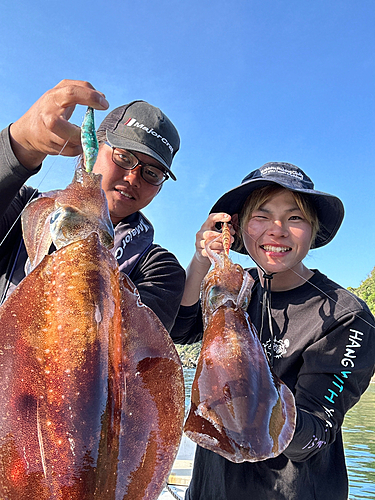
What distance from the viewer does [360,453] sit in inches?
682

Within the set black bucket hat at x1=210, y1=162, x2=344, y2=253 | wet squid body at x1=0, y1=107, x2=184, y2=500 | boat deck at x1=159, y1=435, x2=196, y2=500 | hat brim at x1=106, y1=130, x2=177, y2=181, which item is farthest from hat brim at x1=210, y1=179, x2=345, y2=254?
boat deck at x1=159, y1=435, x2=196, y2=500

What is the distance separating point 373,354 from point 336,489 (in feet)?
3.82

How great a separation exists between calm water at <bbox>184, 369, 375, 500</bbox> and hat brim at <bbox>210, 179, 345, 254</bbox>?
322cm

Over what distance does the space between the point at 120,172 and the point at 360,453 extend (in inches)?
754

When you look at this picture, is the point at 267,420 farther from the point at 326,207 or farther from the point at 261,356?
the point at 326,207

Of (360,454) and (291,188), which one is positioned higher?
(291,188)

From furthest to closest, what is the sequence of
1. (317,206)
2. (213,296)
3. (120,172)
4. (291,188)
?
(317,206)
(291,188)
(120,172)
(213,296)

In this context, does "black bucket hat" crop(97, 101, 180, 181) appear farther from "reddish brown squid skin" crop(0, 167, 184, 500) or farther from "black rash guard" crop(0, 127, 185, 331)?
"reddish brown squid skin" crop(0, 167, 184, 500)

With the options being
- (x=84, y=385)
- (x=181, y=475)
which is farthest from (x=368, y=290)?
(x=84, y=385)

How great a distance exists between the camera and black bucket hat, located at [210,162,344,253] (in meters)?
3.50

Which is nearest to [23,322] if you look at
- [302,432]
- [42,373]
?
[42,373]

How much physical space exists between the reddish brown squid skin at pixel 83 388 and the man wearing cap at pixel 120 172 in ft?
2.80

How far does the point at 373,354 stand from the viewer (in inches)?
126

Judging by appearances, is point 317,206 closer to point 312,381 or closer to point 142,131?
point 312,381
